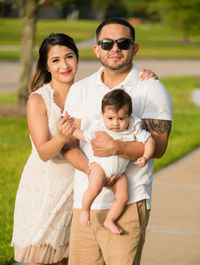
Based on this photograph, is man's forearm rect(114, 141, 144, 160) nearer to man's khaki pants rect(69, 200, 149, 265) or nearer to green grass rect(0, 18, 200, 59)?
man's khaki pants rect(69, 200, 149, 265)

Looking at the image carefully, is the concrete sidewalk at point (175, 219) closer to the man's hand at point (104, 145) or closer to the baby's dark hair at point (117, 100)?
the man's hand at point (104, 145)

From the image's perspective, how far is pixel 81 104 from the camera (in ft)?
11.7

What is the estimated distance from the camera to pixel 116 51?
342 cm

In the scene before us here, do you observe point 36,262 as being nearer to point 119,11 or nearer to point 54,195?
point 54,195

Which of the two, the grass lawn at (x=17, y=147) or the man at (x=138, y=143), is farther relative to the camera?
the grass lawn at (x=17, y=147)

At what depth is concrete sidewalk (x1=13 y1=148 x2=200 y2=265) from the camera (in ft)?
17.5

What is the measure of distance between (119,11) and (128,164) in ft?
400

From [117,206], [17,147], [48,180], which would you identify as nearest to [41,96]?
[48,180]

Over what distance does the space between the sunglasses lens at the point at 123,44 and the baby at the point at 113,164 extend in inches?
12.2

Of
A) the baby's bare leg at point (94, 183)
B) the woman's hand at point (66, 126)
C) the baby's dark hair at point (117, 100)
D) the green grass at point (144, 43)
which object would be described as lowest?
the green grass at point (144, 43)

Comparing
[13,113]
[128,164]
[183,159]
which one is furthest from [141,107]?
[13,113]

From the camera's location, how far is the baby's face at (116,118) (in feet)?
10.6

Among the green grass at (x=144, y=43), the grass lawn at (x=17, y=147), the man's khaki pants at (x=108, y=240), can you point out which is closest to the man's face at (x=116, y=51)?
the man's khaki pants at (x=108, y=240)

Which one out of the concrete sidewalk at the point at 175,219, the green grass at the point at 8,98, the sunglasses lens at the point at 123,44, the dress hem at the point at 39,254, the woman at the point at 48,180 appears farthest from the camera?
the green grass at the point at 8,98
